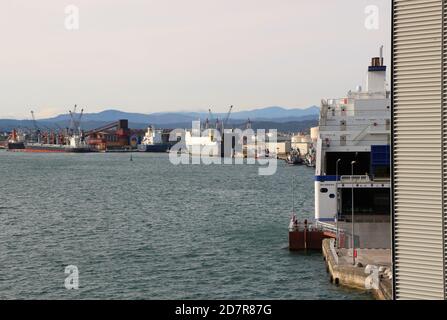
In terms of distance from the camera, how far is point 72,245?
41438 mm

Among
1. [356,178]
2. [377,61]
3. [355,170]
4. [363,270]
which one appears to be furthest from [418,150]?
[377,61]

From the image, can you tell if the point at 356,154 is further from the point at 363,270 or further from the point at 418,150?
the point at 418,150

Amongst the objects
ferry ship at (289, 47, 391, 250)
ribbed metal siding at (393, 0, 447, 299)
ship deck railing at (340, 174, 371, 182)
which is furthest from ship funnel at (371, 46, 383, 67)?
ribbed metal siding at (393, 0, 447, 299)

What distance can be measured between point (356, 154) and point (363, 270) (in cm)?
1680

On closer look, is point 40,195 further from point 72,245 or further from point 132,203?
point 72,245

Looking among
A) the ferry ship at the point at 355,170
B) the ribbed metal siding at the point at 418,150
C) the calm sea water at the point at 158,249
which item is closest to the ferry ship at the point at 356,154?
the ferry ship at the point at 355,170

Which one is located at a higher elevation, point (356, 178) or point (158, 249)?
point (356, 178)

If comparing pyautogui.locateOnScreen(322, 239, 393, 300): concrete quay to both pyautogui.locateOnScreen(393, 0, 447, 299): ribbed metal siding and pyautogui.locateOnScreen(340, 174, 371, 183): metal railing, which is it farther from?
pyautogui.locateOnScreen(340, 174, 371, 183): metal railing

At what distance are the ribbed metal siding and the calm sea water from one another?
9937mm

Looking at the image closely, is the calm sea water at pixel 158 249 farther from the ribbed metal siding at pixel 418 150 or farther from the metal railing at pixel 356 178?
the ribbed metal siding at pixel 418 150

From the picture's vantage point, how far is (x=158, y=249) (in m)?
39.4
